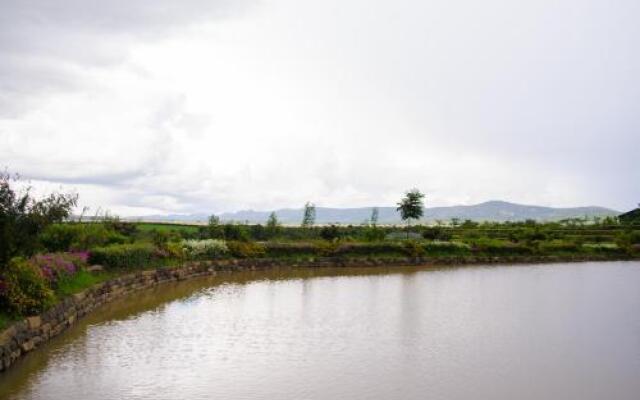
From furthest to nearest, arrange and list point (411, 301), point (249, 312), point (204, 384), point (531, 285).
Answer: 1. point (531, 285)
2. point (411, 301)
3. point (249, 312)
4. point (204, 384)

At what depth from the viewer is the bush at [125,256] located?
21.1 meters

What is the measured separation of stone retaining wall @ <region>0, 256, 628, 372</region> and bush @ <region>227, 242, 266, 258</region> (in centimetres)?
54

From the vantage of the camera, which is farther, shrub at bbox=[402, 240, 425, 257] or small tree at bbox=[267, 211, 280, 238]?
small tree at bbox=[267, 211, 280, 238]

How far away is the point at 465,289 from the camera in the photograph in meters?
22.9

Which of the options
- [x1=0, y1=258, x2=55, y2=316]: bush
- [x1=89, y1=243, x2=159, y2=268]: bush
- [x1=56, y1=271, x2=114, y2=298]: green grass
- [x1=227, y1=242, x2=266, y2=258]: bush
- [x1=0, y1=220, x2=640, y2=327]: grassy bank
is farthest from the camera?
[x1=227, y1=242, x2=266, y2=258]: bush

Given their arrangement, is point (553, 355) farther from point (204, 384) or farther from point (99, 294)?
point (99, 294)

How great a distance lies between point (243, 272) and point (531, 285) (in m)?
12.6

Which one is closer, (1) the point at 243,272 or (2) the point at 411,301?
(2) the point at 411,301

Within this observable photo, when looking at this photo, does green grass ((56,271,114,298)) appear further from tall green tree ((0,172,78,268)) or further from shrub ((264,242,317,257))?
shrub ((264,242,317,257))

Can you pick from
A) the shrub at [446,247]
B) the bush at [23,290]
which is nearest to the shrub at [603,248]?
the shrub at [446,247]

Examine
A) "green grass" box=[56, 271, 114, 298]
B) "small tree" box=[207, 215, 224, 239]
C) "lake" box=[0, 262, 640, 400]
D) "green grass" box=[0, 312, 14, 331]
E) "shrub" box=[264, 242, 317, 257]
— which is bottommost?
"lake" box=[0, 262, 640, 400]

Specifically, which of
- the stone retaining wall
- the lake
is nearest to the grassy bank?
the stone retaining wall

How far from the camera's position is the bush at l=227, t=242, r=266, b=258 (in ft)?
101

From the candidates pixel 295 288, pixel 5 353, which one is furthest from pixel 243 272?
pixel 5 353
